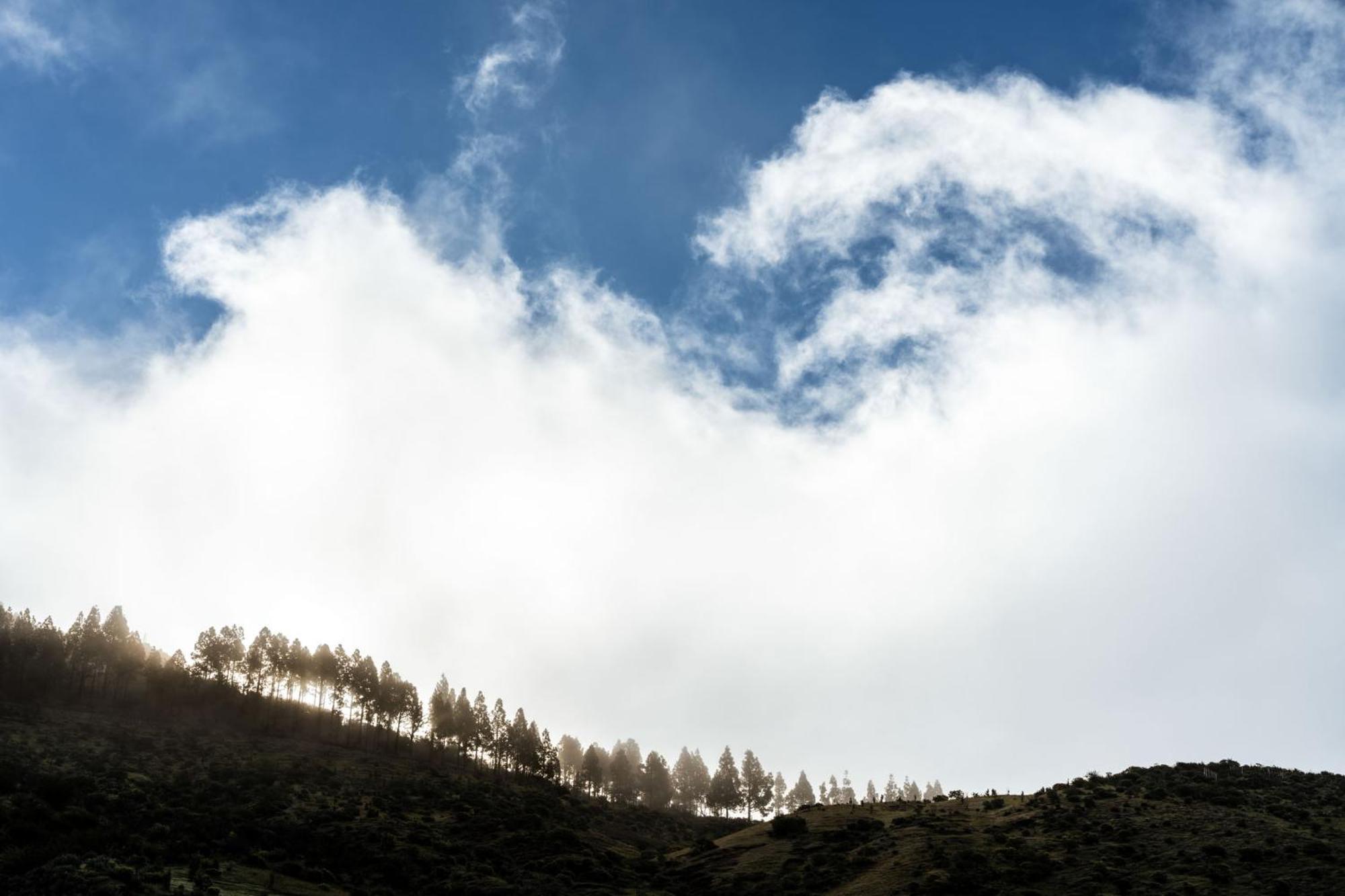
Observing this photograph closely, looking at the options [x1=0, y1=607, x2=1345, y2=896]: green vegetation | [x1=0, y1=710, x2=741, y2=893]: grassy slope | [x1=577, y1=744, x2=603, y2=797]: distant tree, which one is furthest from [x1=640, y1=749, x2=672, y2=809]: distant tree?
[x1=0, y1=710, x2=741, y2=893]: grassy slope

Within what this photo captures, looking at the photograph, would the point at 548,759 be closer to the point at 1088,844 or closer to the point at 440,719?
the point at 440,719

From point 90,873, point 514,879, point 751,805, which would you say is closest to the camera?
point 90,873

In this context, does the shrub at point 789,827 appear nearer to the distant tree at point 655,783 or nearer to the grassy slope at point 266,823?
the grassy slope at point 266,823

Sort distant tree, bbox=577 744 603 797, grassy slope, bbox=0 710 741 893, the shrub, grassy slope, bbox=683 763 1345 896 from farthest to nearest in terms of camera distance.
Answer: distant tree, bbox=577 744 603 797 < the shrub < grassy slope, bbox=683 763 1345 896 < grassy slope, bbox=0 710 741 893

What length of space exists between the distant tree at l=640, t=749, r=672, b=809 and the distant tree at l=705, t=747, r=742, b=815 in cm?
1036

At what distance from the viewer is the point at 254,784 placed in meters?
92.7

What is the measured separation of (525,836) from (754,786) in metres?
104

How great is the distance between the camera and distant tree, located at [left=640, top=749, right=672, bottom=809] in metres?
187

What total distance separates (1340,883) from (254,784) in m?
104

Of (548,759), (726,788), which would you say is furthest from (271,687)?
(726,788)

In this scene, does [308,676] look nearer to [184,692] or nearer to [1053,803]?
[184,692]

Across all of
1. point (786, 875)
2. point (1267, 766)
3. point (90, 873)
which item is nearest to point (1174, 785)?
point (1267, 766)

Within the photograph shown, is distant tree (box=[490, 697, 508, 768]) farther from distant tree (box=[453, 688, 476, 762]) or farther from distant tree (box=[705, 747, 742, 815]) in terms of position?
distant tree (box=[705, 747, 742, 815])

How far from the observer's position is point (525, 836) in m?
91.9
